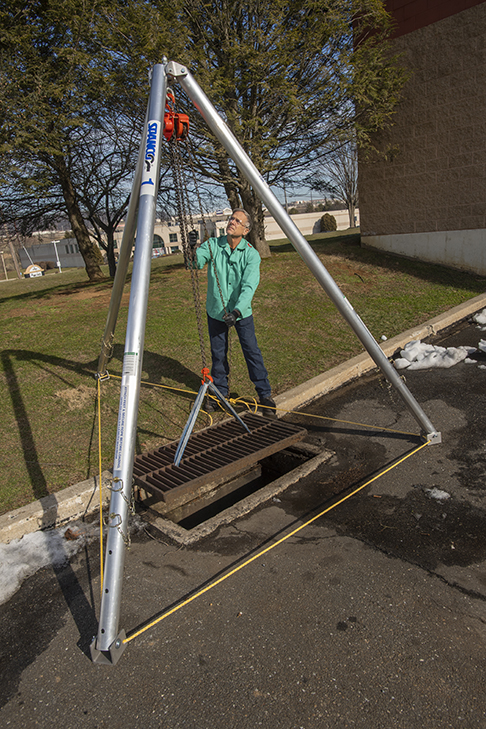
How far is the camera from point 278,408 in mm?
5465

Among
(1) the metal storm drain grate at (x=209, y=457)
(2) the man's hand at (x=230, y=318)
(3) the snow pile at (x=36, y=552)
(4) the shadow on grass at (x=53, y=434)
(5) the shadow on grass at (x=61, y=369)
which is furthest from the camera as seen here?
(5) the shadow on grass at (x=61, y=369)

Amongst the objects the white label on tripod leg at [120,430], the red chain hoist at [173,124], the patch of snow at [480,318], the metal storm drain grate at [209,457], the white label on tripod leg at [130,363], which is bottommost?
the patch of snow at [480,318]

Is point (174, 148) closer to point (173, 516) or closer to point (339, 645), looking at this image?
point (173, 516)

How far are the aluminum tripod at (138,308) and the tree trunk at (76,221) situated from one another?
8.93 m

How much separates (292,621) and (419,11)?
1342 centimetres

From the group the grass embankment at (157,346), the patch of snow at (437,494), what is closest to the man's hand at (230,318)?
the grass embankment at (157,346)

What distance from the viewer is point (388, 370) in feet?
13.8

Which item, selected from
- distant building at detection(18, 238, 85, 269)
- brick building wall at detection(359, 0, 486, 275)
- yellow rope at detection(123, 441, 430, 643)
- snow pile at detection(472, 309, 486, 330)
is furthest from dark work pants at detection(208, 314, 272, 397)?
distant building at detection(18, 238, 85, 269)

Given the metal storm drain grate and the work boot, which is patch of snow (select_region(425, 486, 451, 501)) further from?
the work boot

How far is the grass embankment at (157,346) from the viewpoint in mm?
4750

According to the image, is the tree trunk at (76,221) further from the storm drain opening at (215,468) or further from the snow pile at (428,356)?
the storm drain opening at (215,468)

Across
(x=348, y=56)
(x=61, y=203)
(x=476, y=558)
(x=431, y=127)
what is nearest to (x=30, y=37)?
(x=61, y=203)

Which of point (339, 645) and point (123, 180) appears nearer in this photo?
point (339, 645)

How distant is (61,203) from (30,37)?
471 centimetres
